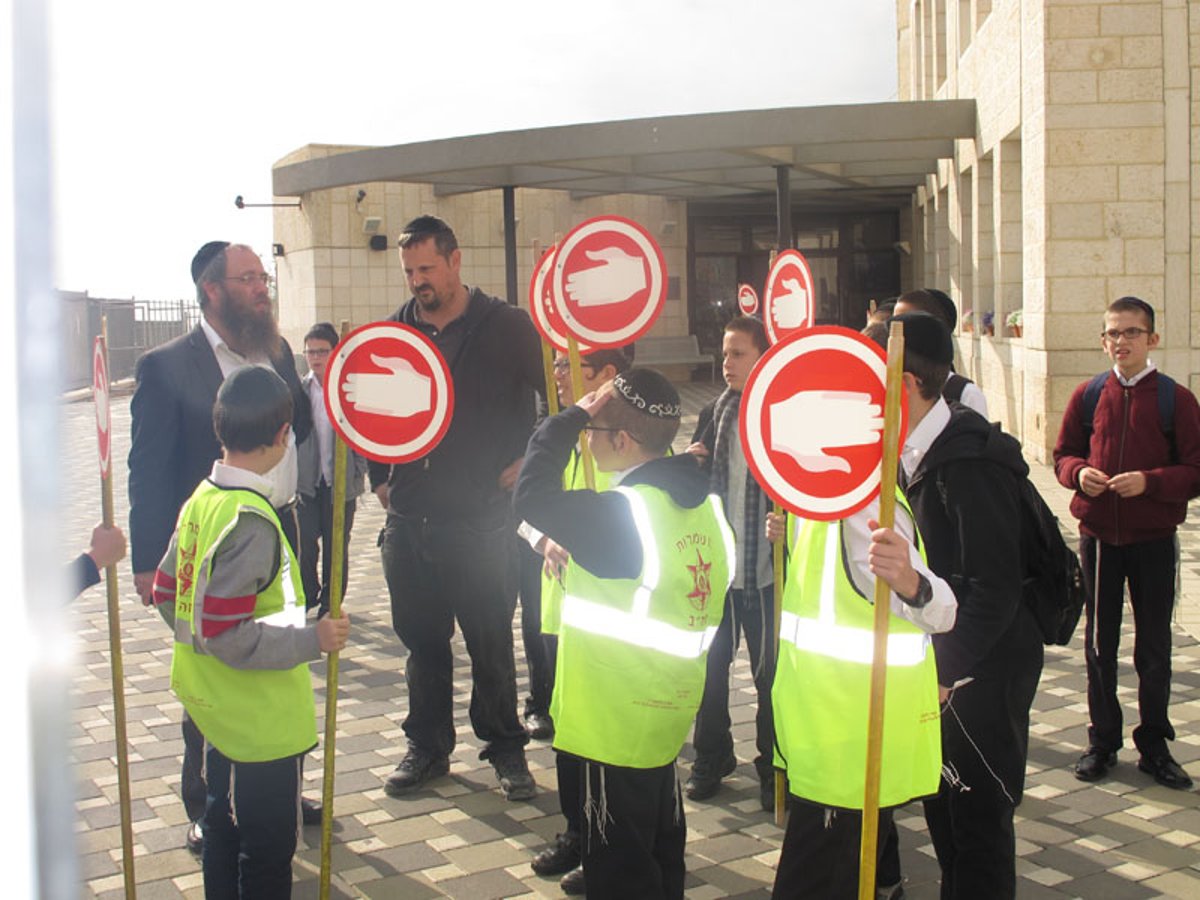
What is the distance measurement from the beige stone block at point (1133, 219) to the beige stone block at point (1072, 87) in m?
1.17

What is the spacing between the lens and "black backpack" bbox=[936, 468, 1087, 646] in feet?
11.2

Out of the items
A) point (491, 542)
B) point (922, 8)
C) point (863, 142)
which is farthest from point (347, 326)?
point (922, 8)

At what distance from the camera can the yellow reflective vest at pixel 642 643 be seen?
3447mm

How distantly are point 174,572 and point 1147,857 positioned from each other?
326cm

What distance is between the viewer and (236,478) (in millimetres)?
3549

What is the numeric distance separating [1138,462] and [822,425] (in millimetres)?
2729

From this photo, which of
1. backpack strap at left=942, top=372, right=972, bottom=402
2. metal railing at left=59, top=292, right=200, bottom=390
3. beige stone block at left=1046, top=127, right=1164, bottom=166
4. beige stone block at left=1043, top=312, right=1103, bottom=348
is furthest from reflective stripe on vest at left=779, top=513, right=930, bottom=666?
metal railing at left=59, top=292, right=200, bottom=390

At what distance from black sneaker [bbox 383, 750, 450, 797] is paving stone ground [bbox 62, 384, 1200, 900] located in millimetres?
46

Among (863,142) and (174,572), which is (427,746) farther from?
(863,142)

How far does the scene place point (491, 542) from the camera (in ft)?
17.2

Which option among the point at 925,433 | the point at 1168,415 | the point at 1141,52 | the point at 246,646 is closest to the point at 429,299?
the point at 246,646

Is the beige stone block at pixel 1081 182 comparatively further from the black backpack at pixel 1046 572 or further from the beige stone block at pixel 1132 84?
the black backpack at pixel 1046 572

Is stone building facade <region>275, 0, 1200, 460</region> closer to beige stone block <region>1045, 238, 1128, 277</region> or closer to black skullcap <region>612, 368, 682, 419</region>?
beige stone block <region>1045, 238, 1128, 277</region>

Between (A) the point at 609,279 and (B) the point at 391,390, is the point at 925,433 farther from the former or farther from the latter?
(B) the point at 391,390
